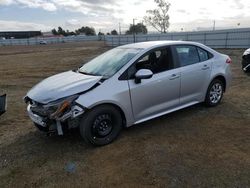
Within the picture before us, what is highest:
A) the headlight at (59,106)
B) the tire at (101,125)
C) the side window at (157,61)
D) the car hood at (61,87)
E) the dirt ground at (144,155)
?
the side window at (157,61)

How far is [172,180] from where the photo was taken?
3281 millimetres

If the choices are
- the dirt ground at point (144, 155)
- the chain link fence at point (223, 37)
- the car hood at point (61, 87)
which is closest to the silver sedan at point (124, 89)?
the car hood at point (61, 87)

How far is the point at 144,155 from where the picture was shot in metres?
3.95

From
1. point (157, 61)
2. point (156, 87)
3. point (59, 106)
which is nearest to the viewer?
point (59, 106)

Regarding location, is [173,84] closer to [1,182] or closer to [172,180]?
[172,180]

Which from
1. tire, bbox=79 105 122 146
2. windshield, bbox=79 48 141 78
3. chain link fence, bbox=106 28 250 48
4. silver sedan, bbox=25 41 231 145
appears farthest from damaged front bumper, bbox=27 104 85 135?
chain link fence, bbox=106 28 250 48

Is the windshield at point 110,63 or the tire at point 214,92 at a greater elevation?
the windshield at point 110,63

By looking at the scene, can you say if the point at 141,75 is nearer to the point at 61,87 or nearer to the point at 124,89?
the point at 124,89

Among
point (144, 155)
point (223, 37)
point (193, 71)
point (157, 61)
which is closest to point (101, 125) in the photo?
point (144, 155)

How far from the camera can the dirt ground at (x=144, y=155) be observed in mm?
3361

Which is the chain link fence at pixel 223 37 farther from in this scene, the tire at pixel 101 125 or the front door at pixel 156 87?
the tire at pixel 101 125

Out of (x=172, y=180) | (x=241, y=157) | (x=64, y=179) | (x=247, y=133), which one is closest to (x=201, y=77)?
(x=247, y=133)

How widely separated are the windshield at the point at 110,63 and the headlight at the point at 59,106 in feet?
2.61

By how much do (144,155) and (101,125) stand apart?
0.82 meters
